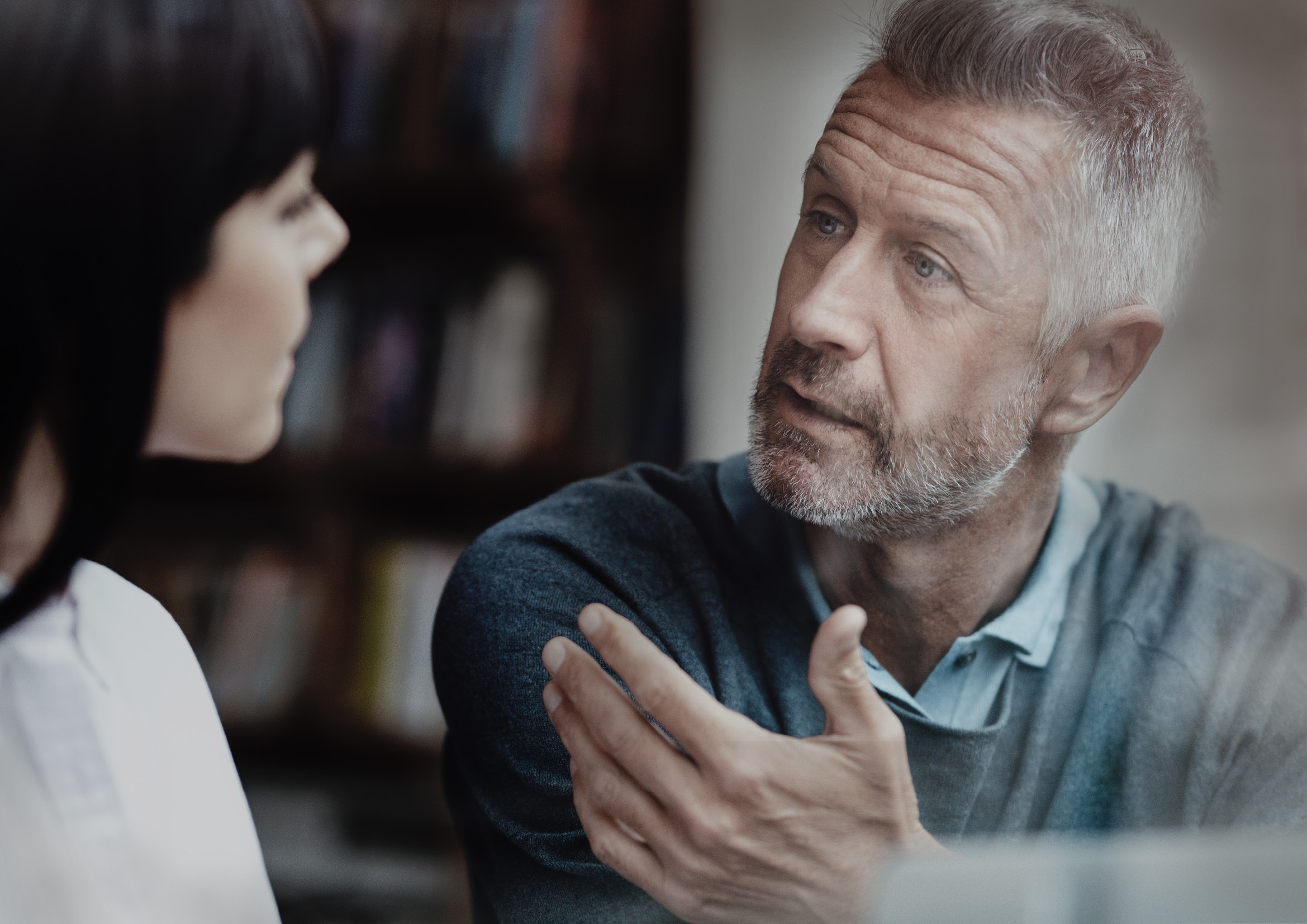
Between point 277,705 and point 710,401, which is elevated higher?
point 710,401

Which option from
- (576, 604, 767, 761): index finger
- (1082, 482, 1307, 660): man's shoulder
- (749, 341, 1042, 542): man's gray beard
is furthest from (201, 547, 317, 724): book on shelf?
(1082, 482, 1307, 660): man's shoulder

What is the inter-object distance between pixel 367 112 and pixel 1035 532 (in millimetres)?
563

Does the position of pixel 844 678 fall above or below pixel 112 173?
below

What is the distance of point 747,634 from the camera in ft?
2.25

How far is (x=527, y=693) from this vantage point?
2.21 ft

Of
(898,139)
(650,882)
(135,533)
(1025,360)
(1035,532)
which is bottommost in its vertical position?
(650,882)

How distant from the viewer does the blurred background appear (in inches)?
25.6

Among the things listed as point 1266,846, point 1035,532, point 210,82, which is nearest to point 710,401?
point 1035,532

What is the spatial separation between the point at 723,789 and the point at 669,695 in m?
0.08

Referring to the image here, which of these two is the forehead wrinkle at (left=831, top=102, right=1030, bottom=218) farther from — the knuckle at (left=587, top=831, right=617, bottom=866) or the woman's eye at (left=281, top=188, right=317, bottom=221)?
the knuckle at (left=587, top=831, right=617, bottom=866)

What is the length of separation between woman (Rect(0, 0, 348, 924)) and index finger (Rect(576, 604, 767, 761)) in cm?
27

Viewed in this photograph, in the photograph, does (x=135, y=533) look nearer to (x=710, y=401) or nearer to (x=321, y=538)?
(x=321, y=538)

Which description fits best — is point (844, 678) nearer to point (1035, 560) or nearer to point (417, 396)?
point (1035, 560)

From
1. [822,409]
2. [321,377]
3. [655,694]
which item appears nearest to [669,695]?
[655,694]
